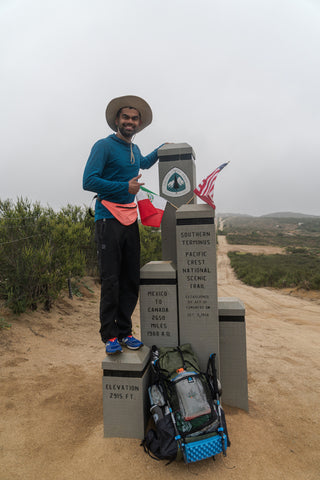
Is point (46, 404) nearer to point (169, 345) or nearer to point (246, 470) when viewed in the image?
point (169, 345)

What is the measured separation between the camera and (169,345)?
3.11m

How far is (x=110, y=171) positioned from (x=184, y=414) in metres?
2.34

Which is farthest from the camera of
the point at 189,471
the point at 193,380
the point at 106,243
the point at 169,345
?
the point at 169,345

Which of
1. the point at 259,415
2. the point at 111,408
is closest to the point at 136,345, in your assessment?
the point at 111,408

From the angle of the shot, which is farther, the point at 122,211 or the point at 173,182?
the point at 173,182

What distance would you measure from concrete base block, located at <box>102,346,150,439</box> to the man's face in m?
2.28

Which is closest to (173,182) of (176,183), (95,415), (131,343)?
(176,183)

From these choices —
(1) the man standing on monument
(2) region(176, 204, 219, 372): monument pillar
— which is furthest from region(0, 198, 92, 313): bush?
(2) region(176, 204, 219, 372): monument pillar

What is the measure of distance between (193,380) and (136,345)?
2.23ft

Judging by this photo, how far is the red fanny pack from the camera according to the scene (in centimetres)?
290

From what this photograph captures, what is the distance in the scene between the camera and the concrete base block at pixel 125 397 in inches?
106

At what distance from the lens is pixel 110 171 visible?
3033 mm

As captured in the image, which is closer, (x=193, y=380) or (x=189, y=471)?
(x=189, y=471)

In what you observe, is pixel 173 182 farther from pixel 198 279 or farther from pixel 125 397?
pixel 125 397
